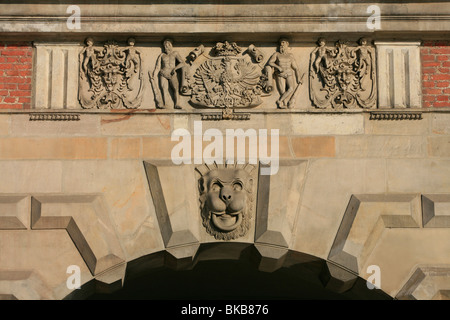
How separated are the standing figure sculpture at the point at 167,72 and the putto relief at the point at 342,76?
1098 mm

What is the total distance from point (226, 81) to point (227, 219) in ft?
3.71

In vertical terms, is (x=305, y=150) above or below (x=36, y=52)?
below

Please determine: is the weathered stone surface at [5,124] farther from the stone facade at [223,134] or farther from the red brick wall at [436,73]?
the red brick wall at [436,73]

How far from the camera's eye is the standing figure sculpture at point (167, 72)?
724 cm

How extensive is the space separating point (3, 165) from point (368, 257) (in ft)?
9.82

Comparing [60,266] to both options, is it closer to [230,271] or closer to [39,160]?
[39,160]

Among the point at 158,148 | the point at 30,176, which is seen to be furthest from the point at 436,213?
the point at 30,176

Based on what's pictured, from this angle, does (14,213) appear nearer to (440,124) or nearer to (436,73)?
(440,124)

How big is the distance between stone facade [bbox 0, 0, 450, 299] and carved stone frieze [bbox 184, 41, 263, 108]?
12mm

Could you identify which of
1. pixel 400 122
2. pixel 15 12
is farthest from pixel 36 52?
pixel 400 122

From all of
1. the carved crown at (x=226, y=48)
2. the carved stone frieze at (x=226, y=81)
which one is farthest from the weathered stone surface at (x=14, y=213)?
the carved crown at (x=226, y=48)

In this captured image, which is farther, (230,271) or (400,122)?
(230,271)

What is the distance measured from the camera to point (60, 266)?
6945 mm

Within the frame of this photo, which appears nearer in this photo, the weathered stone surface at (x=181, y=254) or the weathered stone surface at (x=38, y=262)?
the weathered stone surface at (x=38, y=262)
